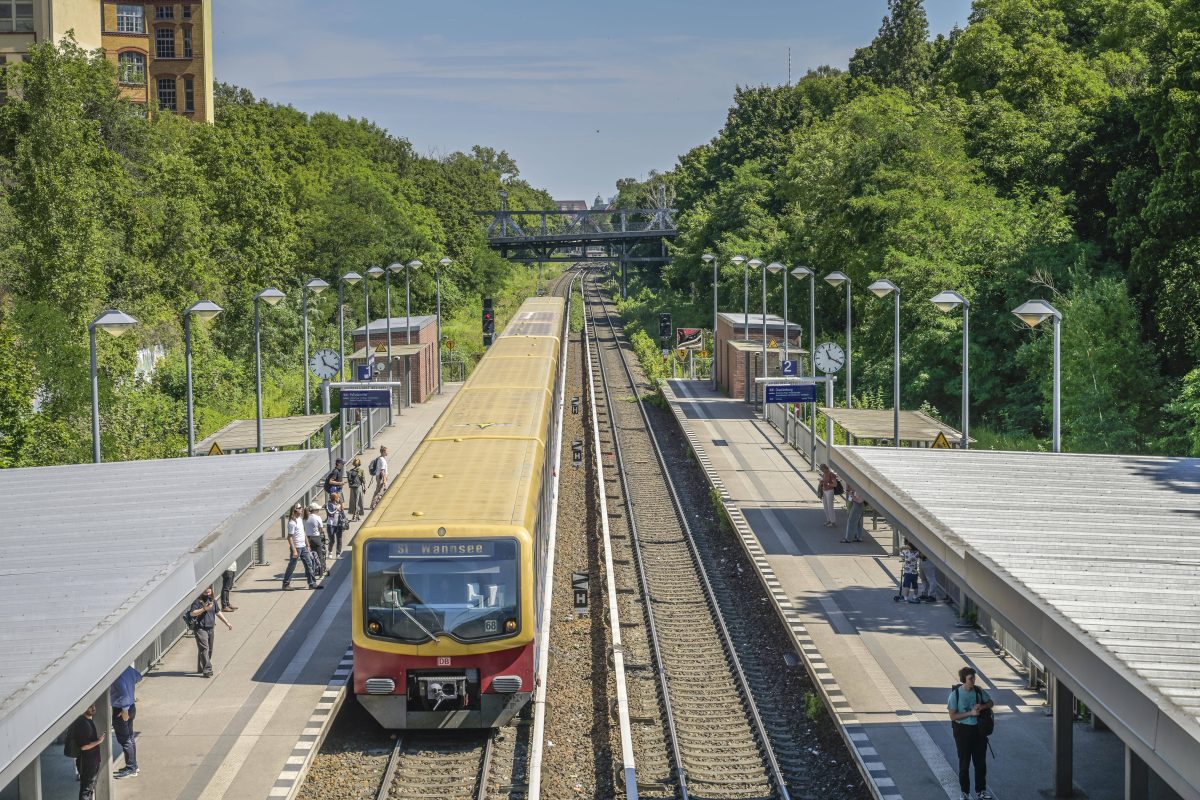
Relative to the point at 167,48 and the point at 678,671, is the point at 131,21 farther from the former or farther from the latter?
the point at 678,671

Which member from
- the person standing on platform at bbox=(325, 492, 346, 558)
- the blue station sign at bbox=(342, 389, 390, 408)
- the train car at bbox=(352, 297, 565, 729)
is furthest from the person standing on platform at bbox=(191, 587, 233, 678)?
the blue station sign at bbox=(342, 389, 390, 408)

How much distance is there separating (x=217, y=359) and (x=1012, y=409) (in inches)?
1058

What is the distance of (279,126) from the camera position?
75188 mm

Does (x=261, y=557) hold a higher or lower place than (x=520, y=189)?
lower

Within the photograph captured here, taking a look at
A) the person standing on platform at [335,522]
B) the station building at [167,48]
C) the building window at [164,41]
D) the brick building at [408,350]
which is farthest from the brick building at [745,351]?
the building window at [164,41]

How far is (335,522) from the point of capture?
24625mm

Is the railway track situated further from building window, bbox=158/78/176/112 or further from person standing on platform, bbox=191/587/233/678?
building window, bbox=158/78/176/112

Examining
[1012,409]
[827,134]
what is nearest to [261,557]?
[1012,409]

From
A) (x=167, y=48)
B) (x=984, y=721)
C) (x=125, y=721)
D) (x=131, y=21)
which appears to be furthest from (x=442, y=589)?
(x=131, y=21)

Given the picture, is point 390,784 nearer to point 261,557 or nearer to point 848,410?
point 261,557

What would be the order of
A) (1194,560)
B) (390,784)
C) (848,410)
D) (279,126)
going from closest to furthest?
1. (1194,560)
2. (390,784)
3. (848,410)
4. (279,126)

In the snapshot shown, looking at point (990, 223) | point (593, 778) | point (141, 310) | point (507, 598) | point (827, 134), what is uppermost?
point (827, 134)

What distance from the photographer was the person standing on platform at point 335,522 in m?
24.5

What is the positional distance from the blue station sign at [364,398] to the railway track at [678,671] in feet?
19.4
